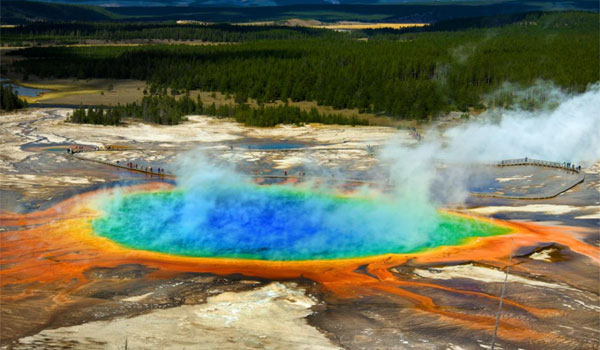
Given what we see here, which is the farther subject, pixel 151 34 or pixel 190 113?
pixel 151 34

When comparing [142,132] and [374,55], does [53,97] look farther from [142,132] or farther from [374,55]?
[374,55]

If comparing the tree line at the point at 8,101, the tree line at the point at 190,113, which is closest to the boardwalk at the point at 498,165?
the tree line at the point at 190,113

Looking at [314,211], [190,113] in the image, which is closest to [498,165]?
[314,211]

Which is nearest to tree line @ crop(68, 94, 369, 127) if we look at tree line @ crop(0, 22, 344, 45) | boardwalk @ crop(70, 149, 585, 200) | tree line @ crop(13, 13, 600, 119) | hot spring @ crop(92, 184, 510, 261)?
tree line @ crop(13, 13, 600, 119)

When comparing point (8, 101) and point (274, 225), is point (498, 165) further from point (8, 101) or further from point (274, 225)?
point (8, 101)

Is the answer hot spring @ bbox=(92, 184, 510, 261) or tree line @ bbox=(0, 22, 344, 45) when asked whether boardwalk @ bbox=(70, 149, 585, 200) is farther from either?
tree line @ bbox=(0, 22, 344, 45)

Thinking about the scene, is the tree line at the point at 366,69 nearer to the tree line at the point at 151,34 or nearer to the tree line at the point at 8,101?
the tree line at the point at 8,101
